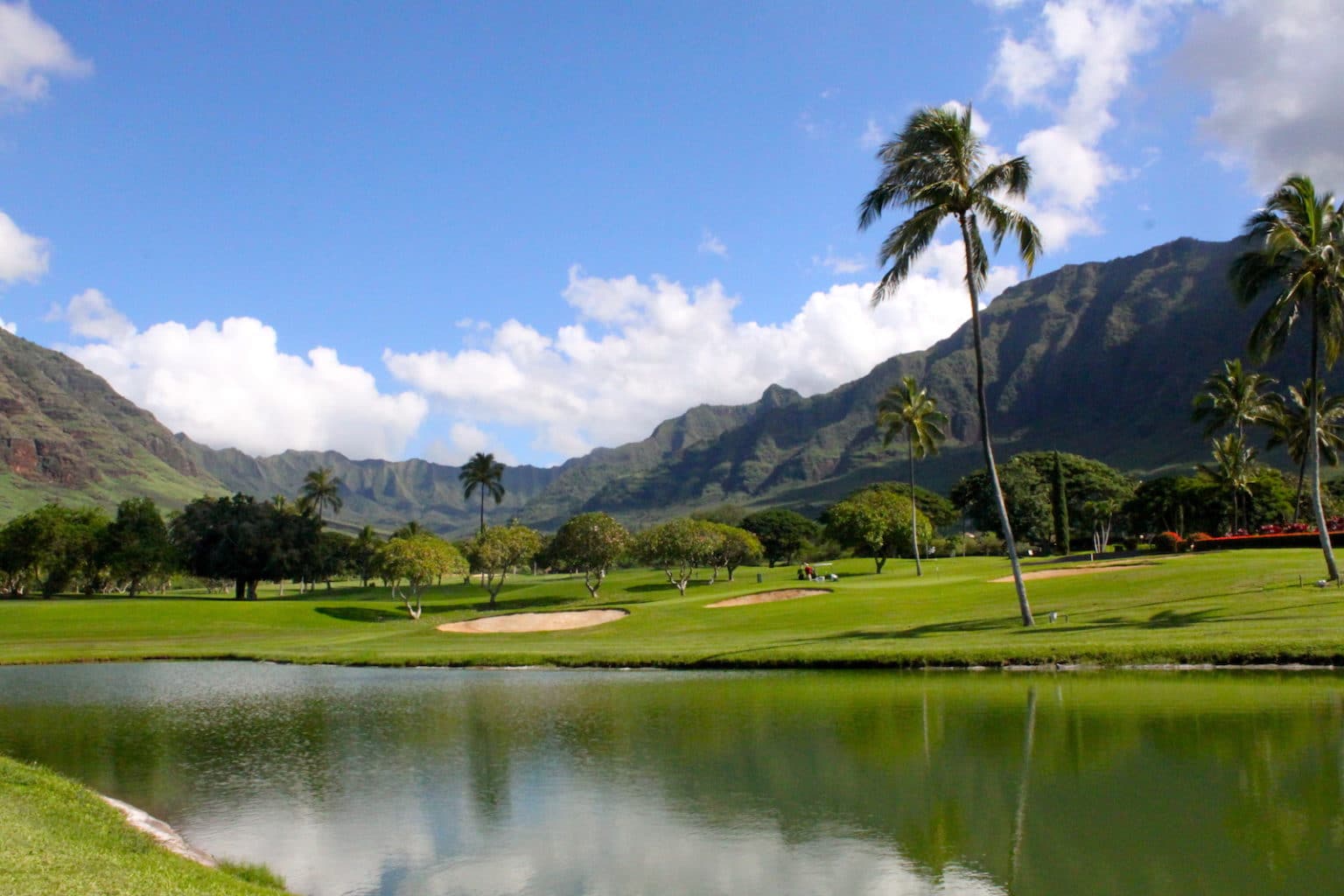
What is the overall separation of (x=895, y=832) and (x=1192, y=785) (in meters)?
5.34

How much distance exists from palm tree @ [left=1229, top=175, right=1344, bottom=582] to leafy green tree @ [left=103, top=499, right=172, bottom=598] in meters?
103

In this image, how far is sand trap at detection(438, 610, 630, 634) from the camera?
5991 cm

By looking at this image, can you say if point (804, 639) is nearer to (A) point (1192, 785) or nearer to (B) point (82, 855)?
(A) point (1192, 785)

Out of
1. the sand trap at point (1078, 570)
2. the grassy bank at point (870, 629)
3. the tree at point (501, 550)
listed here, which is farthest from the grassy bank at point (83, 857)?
the tree at point (501, 550)

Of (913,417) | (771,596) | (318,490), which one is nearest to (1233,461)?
(913,417)

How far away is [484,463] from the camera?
435 ft

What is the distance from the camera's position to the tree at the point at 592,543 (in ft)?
282

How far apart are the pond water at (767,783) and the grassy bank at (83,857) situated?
1.50m

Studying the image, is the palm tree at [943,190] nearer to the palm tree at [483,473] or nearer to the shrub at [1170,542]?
the shrub at [1170,542]

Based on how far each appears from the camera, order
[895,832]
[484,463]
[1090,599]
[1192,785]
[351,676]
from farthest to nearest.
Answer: [484,463], [1090,599], [351,676], [1192,785], [895,832]

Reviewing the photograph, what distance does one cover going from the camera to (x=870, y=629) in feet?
138

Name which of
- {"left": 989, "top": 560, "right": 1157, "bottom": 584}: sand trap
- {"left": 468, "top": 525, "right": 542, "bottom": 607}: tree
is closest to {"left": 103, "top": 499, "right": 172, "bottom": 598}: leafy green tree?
{"left": 468, "top": 525, "right": 542, "bottom": 607}: tree

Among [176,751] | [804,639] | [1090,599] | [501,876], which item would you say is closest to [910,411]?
[1090,599]

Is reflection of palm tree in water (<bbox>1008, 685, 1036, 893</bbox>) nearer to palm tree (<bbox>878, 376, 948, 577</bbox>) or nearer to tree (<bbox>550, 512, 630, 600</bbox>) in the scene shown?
palm tree (<bbox>878, 376, 948, 577</bbox>)
